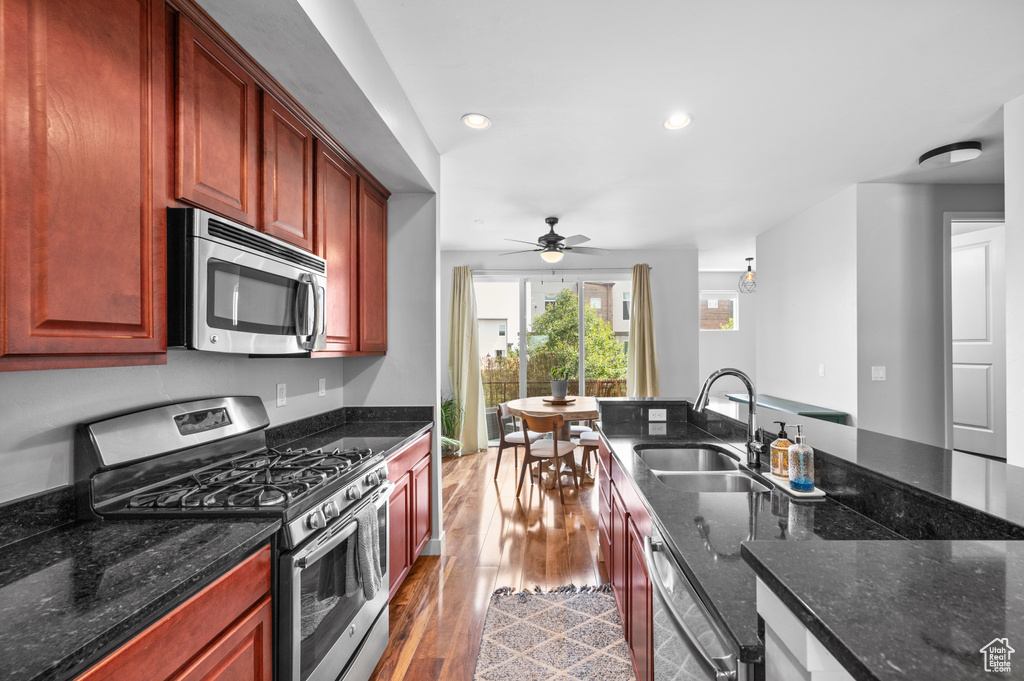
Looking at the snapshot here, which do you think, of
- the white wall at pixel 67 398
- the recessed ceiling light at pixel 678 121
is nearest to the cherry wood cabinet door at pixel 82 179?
the white wall at pixel 67 398

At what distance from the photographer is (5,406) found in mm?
1179

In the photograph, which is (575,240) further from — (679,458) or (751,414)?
(751,414)

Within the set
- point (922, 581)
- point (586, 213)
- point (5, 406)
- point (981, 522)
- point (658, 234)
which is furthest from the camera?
point (658, 234)

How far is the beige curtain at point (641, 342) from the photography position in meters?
6.06

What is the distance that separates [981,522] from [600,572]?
2.06m

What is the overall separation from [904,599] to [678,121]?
8.52 feet

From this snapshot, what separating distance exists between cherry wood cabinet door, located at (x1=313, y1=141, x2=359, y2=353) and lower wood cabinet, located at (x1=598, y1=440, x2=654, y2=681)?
1.50m

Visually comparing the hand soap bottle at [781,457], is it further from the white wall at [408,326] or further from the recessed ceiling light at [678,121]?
the white wall at [408,326]

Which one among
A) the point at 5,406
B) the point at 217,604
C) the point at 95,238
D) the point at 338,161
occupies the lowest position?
the point at 217,604

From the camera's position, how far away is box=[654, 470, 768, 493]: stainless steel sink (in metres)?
1.76

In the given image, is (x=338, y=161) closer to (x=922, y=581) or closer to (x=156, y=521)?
(x=156, y=521)

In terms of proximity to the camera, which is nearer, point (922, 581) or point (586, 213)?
point (922, 581)

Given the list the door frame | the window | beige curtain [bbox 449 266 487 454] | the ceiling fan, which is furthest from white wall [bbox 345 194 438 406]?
the window

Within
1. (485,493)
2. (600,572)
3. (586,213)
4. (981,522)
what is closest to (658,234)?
(586,213)
